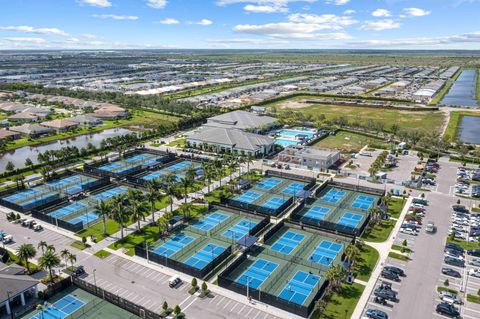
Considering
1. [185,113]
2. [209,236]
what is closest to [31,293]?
[209,236]

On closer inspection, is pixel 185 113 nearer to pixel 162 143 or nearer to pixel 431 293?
pixel 162 143

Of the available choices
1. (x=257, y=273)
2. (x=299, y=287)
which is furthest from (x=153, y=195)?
(x=299, y=287)

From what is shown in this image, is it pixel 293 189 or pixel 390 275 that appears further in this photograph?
pixel 293 189

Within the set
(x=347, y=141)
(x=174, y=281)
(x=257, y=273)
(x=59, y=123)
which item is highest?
(x=59, y=123)

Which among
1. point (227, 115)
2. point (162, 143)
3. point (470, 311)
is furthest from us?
point (227, 115)

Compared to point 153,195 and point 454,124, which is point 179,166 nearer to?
point 153,195

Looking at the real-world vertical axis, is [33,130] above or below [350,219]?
above
